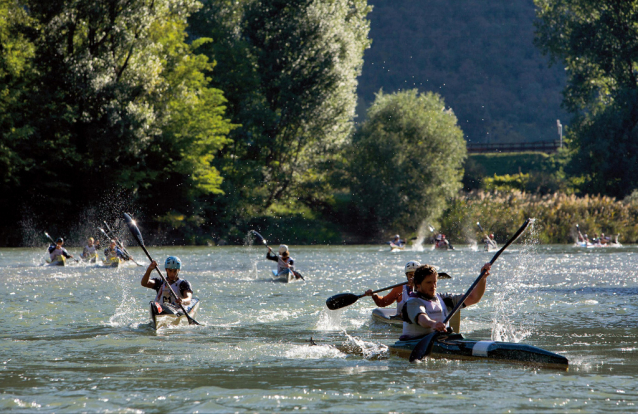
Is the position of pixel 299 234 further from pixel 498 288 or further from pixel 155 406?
pixel 155 406

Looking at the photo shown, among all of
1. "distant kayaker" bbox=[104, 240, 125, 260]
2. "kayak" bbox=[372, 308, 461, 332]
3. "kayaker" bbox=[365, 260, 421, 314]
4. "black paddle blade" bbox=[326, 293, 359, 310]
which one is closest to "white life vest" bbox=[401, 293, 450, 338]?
"kayaker" bbox=[365, 260, 421, 314]

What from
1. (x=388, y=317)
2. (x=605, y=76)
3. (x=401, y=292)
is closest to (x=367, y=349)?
(x=401, y=292)

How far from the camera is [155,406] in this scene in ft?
25.6

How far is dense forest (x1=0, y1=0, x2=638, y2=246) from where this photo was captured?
37.5 metres

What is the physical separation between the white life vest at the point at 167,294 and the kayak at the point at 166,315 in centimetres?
24

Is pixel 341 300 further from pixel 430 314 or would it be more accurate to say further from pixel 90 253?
pixel 90 253

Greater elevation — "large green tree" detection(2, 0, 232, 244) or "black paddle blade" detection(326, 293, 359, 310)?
"large green tree" detection(2, 0, 232, 244)

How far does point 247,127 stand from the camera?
1895 inches

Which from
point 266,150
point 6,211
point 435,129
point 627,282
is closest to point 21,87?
point 6,211

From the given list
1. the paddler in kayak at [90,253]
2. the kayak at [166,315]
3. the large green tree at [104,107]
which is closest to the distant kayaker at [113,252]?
the paddler in kayak at [90,253]

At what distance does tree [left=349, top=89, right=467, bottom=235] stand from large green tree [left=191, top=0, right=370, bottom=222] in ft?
7.18

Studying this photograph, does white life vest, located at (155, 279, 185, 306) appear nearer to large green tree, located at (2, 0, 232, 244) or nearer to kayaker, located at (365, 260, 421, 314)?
kayaker, located at (365, 260, 421, 314)

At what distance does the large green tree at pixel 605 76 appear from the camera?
4988cm

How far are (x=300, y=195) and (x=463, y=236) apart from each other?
35.4ft
